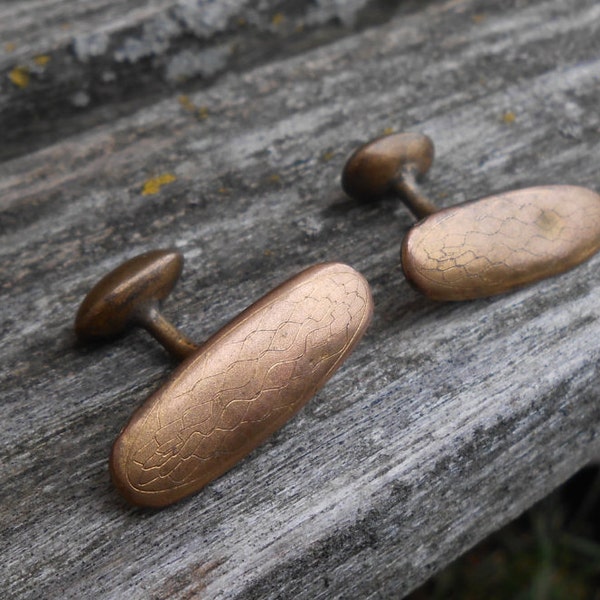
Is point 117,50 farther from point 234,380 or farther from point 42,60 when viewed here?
point 234,380

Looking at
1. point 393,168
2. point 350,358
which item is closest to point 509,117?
point 393,168

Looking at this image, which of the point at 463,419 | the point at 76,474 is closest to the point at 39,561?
the point at 76,474

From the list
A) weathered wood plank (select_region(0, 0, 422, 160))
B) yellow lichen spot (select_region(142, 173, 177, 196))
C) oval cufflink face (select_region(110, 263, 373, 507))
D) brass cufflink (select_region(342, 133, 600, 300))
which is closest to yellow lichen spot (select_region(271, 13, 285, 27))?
weathered wood plank (select_region(0, 0, 422, 160))

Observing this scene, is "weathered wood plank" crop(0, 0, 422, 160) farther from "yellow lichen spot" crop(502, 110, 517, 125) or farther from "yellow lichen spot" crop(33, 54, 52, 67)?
"yellow lichen spot" crop(502, 110, 517, 125)

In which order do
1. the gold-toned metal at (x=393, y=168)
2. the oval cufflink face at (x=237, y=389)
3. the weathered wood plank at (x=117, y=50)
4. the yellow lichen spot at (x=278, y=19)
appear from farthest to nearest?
the yellow lichen spot at (x=278, y=19) → the weathered wood plank at (x=117, y=50) → the gold-toned metal at (x=393, y=168) → the oval cufflink face at (x=237, y=389)

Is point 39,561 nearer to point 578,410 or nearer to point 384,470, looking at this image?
point 384,470

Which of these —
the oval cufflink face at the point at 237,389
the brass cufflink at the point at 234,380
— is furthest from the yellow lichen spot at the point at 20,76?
the oval cufflink face at the point at 237,389

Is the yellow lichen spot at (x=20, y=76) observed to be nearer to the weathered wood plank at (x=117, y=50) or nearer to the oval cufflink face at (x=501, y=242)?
the weathered wood plank at (x=117, y=50)
